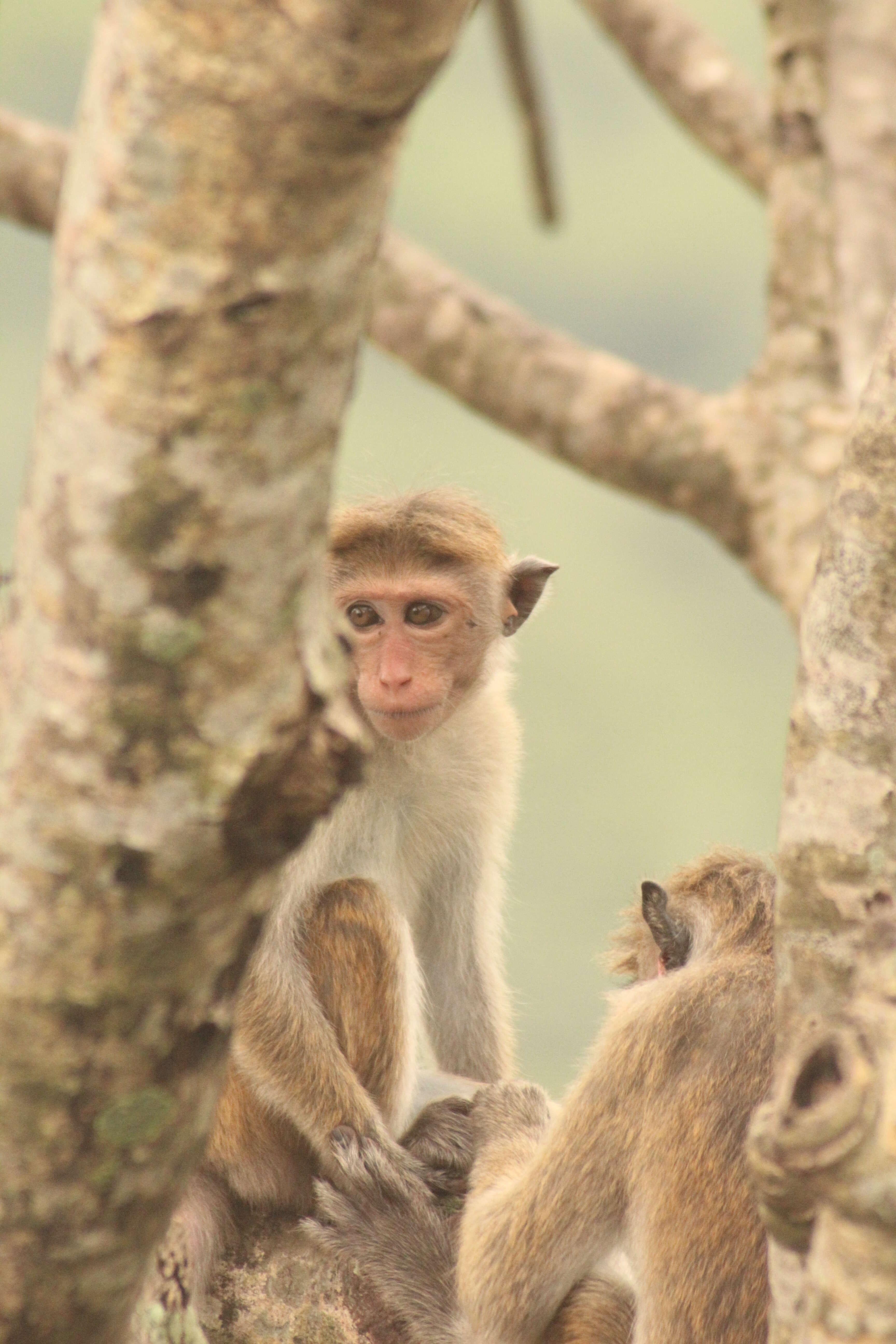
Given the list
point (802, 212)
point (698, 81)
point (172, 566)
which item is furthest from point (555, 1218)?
point (698, 81)

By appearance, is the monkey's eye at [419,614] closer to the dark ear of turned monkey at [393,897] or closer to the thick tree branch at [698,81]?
the dark ear of turned monkey at [393,897]

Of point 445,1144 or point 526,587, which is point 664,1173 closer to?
point 445,1144

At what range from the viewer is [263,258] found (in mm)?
1624

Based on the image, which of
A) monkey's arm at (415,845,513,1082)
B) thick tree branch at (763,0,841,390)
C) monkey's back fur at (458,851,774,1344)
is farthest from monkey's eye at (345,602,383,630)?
thick tree branch at (763,0,841,390)

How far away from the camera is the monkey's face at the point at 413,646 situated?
4.08 m

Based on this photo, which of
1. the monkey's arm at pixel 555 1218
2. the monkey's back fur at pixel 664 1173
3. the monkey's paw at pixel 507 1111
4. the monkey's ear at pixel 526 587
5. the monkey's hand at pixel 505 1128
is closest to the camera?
the monkey's back fur at pixel 664 1173

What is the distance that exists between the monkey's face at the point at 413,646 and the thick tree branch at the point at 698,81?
13.1 ft

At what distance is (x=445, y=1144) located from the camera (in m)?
3.98

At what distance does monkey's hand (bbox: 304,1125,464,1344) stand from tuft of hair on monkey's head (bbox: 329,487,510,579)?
1403 millimetres

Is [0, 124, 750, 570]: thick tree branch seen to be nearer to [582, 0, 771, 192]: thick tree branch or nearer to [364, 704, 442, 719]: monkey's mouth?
[582, 0, 771, 192]: thick tree branch

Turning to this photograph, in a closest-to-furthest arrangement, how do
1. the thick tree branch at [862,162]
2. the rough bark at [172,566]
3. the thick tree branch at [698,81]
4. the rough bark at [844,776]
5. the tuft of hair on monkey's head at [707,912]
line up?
the rough bark at [172,566] → the rough bark at [844,776] → the tuft of hair on monkey's head at [707,912] → the thick tree branch at [862,162] → the thick tree branch at [698,81]

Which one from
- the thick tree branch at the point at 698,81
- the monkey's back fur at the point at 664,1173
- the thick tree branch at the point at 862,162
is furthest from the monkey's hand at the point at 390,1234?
the thick tree branch at the point at 698,81

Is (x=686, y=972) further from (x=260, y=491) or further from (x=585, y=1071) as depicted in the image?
(x=260, y=491)

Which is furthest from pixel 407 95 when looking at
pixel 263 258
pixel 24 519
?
pixel 24 519
